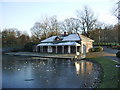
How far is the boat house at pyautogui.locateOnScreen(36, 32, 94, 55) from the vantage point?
1336 inches

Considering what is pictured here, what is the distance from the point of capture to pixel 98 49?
35.1 meters

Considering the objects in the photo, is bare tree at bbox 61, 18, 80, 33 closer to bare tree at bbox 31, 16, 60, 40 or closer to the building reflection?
bare tree at bbox 31, 16, 60, 40

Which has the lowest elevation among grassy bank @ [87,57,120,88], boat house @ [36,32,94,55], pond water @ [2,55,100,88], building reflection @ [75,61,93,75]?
building reflection @ [75,61,93,75]

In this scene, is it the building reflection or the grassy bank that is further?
the building reflection

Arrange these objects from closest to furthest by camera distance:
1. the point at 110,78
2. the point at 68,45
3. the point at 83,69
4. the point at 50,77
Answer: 1. the point at 110,78
2. the point at 50,77
3. the point at 83,69
4. the point at 68,45

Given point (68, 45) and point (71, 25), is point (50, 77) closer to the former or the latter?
point (68, 45)

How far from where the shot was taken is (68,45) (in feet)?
112

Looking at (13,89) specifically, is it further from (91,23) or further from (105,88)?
(91,23)

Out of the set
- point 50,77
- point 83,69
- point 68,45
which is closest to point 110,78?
point 50,77

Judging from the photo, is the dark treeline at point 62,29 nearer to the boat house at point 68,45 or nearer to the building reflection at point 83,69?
the boat house at point 68,45

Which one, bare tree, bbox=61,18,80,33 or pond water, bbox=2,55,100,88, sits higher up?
bare tree, bbox=61,18,80,33

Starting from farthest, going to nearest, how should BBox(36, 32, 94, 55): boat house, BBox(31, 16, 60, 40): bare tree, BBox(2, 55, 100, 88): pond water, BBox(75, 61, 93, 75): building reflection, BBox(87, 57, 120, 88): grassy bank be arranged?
BBox(31, 16, 60, 40): bare tree → BBox(36, 32, 94, 55): boat house → BBox(75, 61, 93, 75): building reflection → BBox(2, 55, 100, 88): pond water → BBox(87, 57, 120, 88): grassy bank

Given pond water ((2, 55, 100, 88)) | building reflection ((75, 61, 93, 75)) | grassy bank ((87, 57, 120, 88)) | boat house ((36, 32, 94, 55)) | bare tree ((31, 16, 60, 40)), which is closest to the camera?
grassy bank ((87, 57, 120, 88))

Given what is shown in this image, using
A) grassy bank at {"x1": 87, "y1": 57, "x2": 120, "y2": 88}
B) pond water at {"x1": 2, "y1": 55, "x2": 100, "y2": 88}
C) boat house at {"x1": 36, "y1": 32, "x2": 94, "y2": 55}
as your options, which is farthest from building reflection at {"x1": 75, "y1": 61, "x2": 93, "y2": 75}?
boat house at {"x1": 36, "y1": 32, "x2": 94, "y2": 55}
